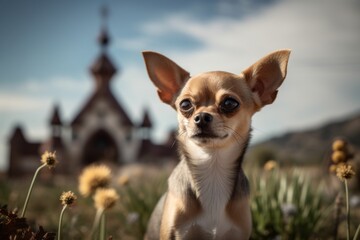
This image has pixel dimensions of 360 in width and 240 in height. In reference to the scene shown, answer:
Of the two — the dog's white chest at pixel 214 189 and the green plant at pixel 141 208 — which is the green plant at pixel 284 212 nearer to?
the green plant at pixel 141 208

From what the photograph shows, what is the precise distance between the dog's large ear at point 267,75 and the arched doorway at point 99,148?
26981mm

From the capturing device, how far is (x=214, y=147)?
110 inches

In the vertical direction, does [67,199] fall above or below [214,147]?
below

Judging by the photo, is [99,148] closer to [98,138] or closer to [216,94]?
[98,138]

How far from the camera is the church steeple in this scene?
29.6 m

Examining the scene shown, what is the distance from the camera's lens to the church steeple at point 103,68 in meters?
29.6

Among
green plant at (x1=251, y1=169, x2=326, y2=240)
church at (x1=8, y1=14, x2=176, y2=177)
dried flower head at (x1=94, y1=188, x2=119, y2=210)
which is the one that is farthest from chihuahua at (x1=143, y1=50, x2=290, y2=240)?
church at (x1=8, y1=14, x2=176, y2=177)

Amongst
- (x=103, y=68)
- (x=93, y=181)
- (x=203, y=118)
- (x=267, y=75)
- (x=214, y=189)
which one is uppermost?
(x=103, y=68)

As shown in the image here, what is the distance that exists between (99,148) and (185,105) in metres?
28.6

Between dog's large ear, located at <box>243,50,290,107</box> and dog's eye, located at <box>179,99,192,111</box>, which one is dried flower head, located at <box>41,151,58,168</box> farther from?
dog's large ear, located at <box>243,50,290,107</box>

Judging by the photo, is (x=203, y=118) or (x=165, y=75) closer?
(x=203, y=118)

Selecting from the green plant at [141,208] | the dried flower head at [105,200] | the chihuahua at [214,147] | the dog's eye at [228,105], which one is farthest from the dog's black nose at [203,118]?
the green plant at [141,208]

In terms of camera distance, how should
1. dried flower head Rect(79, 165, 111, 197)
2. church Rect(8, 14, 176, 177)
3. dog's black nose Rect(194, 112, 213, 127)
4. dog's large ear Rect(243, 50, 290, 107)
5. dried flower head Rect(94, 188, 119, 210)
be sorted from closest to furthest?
1. dog's black nose Rect(194, 112, 213, 127)
2. dried flower head Rect(94, 188, 119, 210)
3. dog's large ear Rect(243, 50, 290, 107)
4. dried flower head Rect(79, 165, 111, 197)
5. church Rect(8, 14, 176, 177)

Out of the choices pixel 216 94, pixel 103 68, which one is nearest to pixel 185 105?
pixel 216 94
